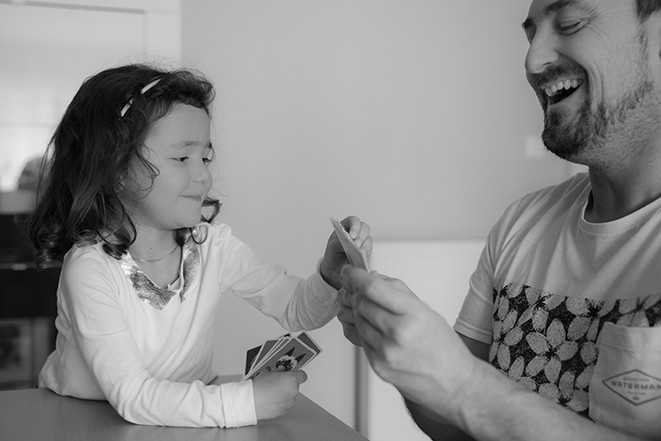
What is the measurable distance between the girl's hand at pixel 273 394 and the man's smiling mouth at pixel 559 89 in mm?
697

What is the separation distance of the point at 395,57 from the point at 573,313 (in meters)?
2.29

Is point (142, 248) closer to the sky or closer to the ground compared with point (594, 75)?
closer to the ground

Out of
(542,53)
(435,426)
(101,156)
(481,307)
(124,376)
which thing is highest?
(542,53)

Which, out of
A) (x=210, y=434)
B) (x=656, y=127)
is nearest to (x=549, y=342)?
(x=656, y=127)

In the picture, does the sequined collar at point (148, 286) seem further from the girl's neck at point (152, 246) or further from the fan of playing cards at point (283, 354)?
the fan of playing cards at point (283, 354)

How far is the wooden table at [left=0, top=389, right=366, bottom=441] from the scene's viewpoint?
1.19m

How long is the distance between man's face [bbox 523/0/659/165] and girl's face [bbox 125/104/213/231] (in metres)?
0.76

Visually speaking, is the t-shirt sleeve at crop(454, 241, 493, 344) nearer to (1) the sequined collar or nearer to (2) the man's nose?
(2) the man's nose

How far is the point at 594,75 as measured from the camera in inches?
49.6

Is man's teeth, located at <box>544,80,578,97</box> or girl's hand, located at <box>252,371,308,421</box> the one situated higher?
man's teeth, located at <box>544,80,578,97</box>

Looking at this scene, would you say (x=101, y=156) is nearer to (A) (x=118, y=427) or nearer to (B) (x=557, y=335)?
(A) (x=118, y=427)

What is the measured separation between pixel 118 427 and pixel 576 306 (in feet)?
2.62

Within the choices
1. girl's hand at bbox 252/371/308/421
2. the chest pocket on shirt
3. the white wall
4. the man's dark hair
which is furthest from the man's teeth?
the white wall

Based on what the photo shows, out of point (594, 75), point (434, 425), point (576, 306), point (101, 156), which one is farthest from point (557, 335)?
point (101, 156)
